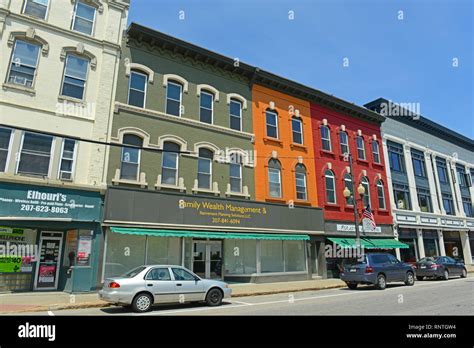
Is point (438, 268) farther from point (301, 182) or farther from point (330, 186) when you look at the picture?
point (301, 182)

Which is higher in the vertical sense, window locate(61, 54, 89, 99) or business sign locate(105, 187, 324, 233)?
window locate(61, 54, 89, 99)

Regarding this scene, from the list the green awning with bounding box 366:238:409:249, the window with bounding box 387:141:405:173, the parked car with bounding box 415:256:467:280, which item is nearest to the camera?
the parked car with bounding box 415:256:467:280

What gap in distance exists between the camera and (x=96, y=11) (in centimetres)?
1697

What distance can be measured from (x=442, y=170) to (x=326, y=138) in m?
17.6

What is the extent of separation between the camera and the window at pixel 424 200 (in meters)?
30.1

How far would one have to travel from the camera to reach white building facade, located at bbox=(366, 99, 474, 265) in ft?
92.8

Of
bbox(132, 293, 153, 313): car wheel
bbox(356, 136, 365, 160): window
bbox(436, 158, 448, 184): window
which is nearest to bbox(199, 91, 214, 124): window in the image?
bbox(132, 293, 153, 313): car wheel

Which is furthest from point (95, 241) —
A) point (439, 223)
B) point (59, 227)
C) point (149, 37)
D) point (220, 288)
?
point (439, 223)

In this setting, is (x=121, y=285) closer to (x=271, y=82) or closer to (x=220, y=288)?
(x=220, y=288)

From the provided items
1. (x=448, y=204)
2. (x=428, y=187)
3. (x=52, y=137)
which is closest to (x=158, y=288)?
(x=52, y=137)

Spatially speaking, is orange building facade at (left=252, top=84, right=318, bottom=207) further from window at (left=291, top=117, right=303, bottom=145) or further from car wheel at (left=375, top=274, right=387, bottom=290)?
car wheel at (left=375, top=274, right=387, bottom=290)

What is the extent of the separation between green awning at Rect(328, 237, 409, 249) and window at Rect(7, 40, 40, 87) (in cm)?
1828

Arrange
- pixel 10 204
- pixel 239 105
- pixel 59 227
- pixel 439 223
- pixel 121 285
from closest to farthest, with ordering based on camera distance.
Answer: pixel 121 285, pixel 10 204, pixel 59 227, pixel 239 105, pixel 439 223

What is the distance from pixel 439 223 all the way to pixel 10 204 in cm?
3235
